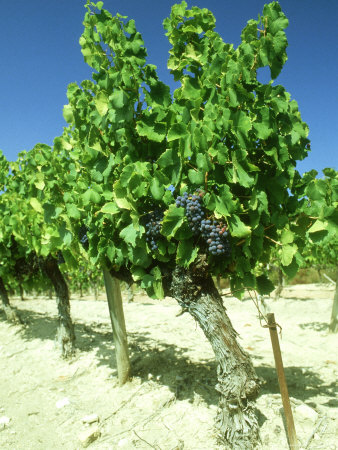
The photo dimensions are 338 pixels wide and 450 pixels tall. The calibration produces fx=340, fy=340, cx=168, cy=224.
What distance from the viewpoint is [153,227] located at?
2.59m

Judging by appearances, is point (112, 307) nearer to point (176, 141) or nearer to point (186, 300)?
point (186, 300)

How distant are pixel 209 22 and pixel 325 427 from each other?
11.4 ft

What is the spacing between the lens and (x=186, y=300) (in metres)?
2.86

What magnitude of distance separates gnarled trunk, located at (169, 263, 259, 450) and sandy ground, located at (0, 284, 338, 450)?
20cm

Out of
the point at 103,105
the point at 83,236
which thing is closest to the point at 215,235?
the point at 103,105

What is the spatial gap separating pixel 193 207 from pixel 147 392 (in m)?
2.72

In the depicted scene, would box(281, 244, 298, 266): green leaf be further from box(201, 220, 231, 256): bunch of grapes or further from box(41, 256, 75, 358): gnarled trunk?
box(41, 256, 75, 358): gnarled trunk

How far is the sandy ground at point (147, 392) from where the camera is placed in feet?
10.2

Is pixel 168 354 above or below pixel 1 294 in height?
below

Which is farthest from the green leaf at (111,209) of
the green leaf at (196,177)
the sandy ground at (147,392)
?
the sandy ground at (147,392)

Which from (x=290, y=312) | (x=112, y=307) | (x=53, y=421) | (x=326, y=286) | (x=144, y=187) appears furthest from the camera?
(x=326, y=286)

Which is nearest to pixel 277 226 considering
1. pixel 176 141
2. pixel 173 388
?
pixel 176 141

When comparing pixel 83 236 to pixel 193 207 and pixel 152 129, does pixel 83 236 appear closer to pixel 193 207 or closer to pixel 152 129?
pixel 152 129

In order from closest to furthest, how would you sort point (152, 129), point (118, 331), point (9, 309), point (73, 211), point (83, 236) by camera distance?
point (152, 129)
point (73, 211)
point (83, 236)
point (118, 331)
point (9, 309)
